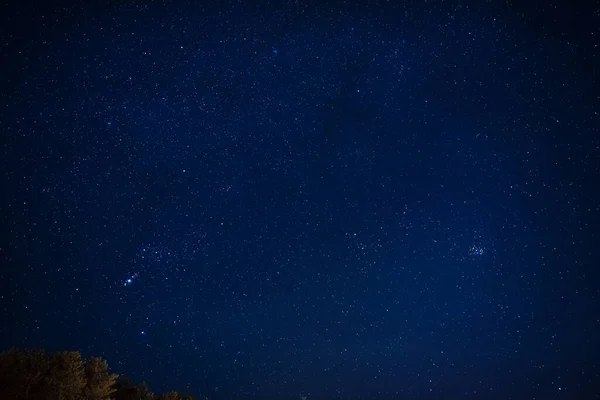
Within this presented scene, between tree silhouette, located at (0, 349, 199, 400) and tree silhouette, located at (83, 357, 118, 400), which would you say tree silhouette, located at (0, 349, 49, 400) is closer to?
tree silhouette, located at (0, 349, 199, 400)

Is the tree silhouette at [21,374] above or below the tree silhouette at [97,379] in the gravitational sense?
above

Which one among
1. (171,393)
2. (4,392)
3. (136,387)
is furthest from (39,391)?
(171,393)

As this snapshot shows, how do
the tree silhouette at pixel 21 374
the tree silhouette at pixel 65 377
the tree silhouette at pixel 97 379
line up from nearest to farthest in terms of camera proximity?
1. the tree silhouette at pixel 21 374
2. the tree silhouette at pixel 65 377
3. the tree silhouette at pixel 97 379

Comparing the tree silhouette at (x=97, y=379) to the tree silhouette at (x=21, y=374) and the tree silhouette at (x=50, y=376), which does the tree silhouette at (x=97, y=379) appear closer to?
the tree silhouette at (x=50, y=376)

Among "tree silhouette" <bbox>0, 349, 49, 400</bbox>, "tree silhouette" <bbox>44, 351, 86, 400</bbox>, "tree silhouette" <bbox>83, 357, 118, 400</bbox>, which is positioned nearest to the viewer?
"tree silhouette" <bbox>0, 349, 49, 400</bbox>

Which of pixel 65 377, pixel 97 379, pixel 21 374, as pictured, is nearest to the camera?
pixel 21 374

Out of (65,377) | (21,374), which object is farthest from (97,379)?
(21,374)

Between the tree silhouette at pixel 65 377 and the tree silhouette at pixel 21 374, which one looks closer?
the tree silhouette at pixel 21 374

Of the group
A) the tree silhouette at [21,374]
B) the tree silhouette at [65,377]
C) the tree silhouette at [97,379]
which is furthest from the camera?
the tree silhouette at [97,379]

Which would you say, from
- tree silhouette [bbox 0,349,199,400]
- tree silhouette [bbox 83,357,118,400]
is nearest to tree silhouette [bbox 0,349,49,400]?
tree silhouette [bbox 0,349,199,400]

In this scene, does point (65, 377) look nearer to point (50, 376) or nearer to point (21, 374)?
point (50, 376)

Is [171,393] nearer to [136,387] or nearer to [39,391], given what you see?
[136,387]

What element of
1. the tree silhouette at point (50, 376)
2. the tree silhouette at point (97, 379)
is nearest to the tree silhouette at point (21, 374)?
the tree silhouette at point (50, 376)

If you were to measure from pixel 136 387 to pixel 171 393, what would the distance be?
0.75 m
